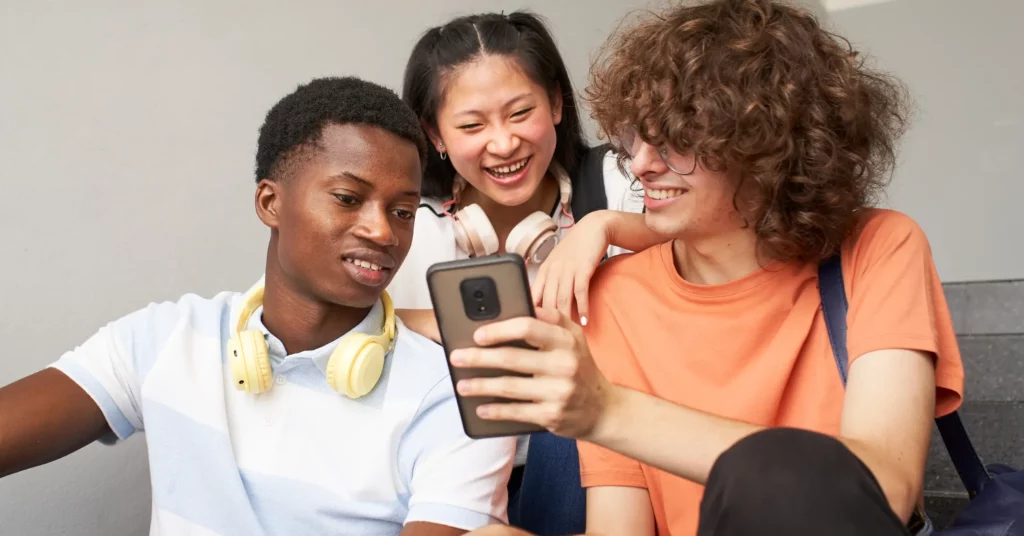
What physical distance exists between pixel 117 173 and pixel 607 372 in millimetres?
914

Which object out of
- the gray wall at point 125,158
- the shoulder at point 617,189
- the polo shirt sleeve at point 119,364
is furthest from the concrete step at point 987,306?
the polo shirt sleeve at point 119,364

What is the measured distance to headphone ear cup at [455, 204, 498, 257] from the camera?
1638mm

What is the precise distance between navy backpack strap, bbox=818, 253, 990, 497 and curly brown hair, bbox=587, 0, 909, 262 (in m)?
0.03

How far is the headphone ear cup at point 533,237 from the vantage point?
5.26ft

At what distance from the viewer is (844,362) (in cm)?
108

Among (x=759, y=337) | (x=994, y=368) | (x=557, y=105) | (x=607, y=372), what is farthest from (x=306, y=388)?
(x=994, y=368)

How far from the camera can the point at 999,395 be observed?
218 centimetres

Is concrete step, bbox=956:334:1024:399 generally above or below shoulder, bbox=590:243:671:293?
below

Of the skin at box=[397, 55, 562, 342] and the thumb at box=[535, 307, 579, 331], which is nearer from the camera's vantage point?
the thumb at box=[535, 307, 579, 331]

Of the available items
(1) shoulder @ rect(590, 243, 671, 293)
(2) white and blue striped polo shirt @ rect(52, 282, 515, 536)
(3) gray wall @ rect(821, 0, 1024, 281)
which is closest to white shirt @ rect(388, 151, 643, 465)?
(1) shoulder @ rect(590, 243, 671, 293)

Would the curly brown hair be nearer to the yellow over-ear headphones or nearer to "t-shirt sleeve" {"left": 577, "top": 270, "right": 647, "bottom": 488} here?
"t-shirt sleeve" {"left": 577, "top": 270, "right": 647, "bottom": 488}

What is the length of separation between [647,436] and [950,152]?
2772 mm

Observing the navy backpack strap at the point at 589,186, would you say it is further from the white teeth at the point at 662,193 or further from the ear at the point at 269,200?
the ear at the point at 269,200

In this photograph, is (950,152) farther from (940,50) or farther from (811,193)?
(811,193)
